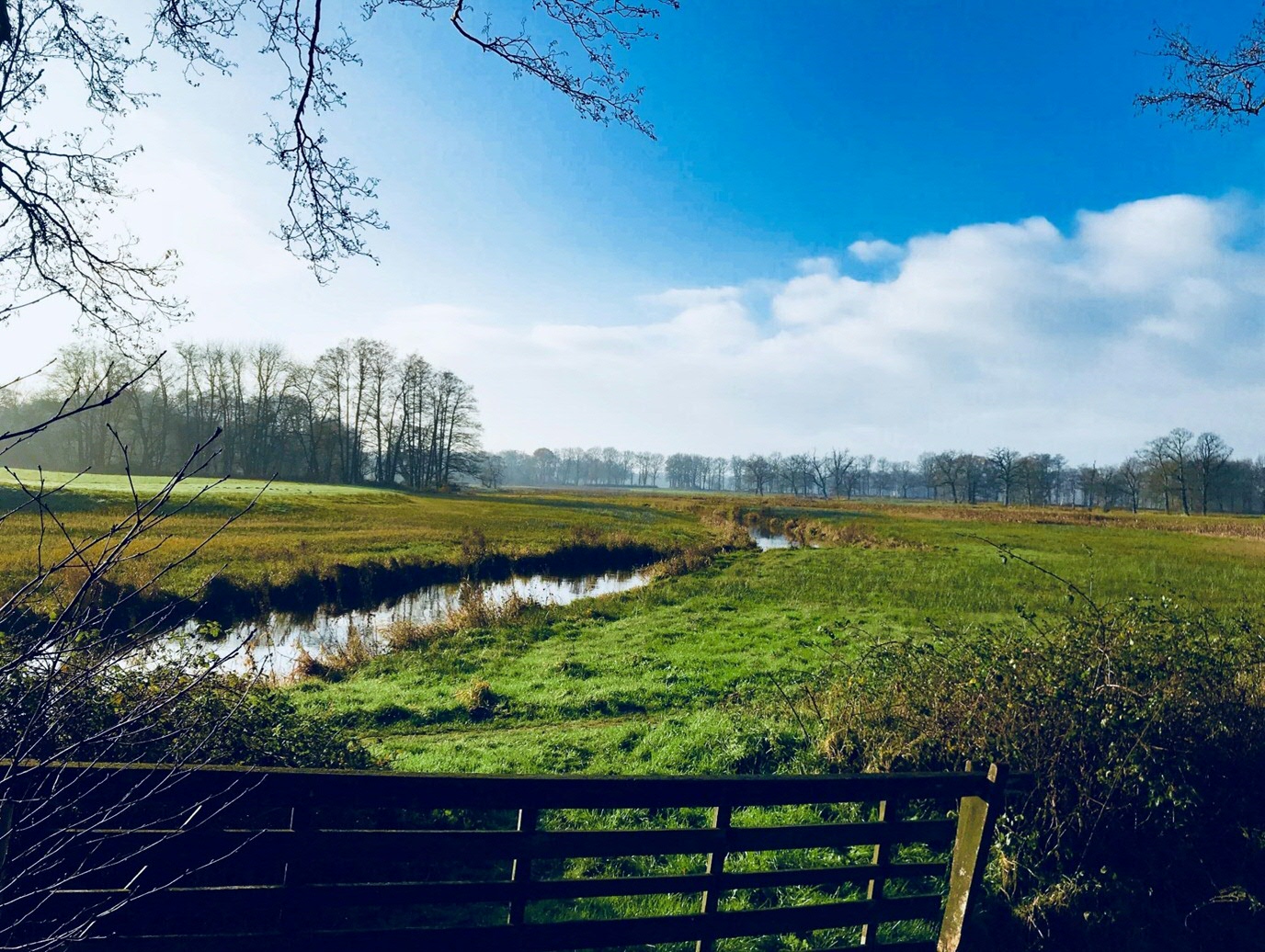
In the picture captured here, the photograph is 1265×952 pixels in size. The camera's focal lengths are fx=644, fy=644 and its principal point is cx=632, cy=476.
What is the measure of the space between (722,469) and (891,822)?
197349 millimetres

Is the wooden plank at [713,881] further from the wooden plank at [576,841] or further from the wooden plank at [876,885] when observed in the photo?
the wooden plank at [876,885]

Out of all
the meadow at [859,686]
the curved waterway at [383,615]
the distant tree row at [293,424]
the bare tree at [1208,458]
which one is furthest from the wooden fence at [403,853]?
the bare tree at [1208,458]

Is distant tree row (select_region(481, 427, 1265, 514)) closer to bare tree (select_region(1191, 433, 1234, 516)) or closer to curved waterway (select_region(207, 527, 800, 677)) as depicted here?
bare tree (select_region(1191, 433, 1234, 516))

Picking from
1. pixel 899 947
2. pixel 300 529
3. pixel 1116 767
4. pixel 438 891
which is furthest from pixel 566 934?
pixel 300 529

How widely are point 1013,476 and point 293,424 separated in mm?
102008

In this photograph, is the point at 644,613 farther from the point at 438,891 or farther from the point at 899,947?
the point at 438,891

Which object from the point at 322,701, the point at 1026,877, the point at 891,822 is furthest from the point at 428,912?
the point at 322,701

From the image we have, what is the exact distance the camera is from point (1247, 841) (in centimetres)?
527

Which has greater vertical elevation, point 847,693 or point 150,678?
point 150,678

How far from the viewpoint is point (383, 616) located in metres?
18.8

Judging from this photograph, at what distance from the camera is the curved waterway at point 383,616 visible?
14.9m

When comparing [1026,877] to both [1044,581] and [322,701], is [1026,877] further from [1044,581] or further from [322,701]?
[1044,581]

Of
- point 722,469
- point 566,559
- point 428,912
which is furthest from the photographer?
point 722,469

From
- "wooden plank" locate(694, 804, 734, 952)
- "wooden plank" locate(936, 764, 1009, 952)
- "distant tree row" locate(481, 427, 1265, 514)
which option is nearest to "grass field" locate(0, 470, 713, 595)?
"wooden plank" locate(694, 804, 734, 952)
